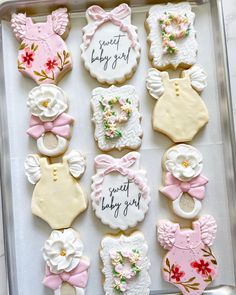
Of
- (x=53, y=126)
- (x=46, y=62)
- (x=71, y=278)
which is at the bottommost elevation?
(x=71, y=278)

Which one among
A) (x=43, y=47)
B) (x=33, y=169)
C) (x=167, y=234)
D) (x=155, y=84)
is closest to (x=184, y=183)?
(x=167, y=234)

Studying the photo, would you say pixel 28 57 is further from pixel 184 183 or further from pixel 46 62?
pixel 184 183

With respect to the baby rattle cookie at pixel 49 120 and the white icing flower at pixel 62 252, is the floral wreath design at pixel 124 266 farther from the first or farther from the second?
the baby rattle cookie at pixel 49 120

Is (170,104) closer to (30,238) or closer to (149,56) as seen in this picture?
(149,56)

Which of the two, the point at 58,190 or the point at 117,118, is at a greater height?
the point at 117,118

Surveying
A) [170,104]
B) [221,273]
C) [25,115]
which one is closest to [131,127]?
[170,104]

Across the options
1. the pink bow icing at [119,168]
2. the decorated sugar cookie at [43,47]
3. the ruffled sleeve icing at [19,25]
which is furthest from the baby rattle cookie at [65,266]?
the ruffled sleeve icing at [19,25]
